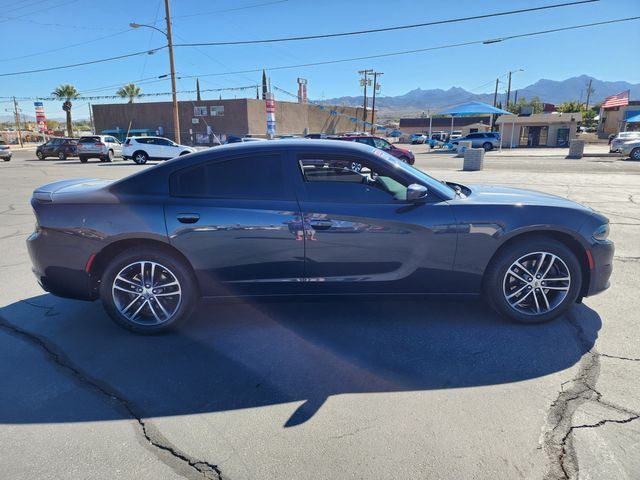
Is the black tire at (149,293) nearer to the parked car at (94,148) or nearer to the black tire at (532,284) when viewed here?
the black tire at (532,284)

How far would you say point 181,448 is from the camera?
94.2 inches

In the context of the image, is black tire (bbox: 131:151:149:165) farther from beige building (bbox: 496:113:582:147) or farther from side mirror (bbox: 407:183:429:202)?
beige building (bbox: 496:113:582:147)

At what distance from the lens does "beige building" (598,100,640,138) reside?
48.2 meters

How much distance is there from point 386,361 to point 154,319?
77.4 inches

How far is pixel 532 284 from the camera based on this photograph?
364 cm

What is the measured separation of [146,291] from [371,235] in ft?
6.32

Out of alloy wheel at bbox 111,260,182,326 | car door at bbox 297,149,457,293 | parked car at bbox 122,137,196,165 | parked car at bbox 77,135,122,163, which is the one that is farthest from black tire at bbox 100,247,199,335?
parked car at bbox 77,135,122,163

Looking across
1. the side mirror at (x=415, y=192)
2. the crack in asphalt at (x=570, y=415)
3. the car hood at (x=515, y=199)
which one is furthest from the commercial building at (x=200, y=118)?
the crack in asphalt at (x=570, y=415)

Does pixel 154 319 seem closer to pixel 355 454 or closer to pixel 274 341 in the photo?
pixel 274 341

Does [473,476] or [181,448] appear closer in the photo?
[473,476]

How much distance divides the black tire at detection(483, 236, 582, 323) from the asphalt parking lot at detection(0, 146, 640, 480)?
16 centimetres

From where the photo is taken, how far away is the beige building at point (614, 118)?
4822 centimetres

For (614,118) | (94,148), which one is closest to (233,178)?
(94,148)

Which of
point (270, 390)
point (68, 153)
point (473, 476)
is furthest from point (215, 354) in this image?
point (68, 153)
